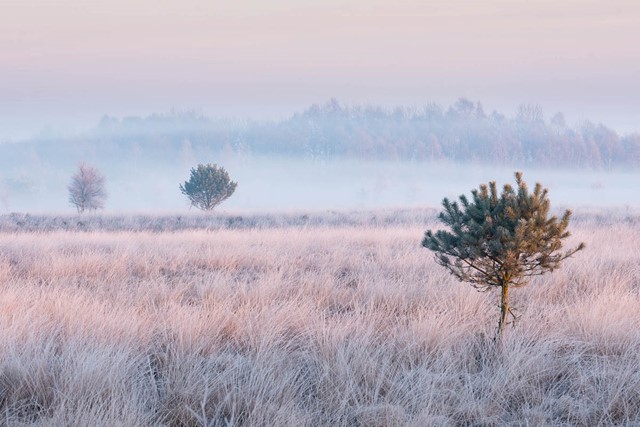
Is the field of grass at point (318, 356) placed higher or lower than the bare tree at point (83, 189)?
lower

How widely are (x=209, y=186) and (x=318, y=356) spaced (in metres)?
26.8

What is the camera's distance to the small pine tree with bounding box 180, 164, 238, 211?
31.1 m

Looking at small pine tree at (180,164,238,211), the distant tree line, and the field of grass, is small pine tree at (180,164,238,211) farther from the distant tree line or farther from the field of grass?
the distant tree line

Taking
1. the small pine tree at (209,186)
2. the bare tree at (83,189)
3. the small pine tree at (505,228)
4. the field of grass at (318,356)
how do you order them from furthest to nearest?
the bare tree at (83,189) → the small pine tree at (209,186) → the small pine tree at (505,228) → the field of grass at (318,356)

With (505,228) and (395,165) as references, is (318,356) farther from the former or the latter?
(395,165)

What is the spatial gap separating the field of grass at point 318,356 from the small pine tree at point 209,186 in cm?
2266

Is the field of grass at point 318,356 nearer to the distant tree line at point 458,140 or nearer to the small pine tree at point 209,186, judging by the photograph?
the small pine tree at point 209,186

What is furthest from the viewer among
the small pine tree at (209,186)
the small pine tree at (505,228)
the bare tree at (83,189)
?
the bare tree at (83,189)

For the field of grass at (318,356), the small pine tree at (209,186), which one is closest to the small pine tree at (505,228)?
the field of grass at (318,356)

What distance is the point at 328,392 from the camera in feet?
13.8

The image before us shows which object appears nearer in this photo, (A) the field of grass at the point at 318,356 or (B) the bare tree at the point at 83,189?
(A) the field of grass at the point at 318,356

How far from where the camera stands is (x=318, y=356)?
502 cm

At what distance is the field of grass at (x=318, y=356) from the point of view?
3.93 meters

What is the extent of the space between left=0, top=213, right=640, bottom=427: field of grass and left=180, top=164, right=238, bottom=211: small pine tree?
74.4 feet
